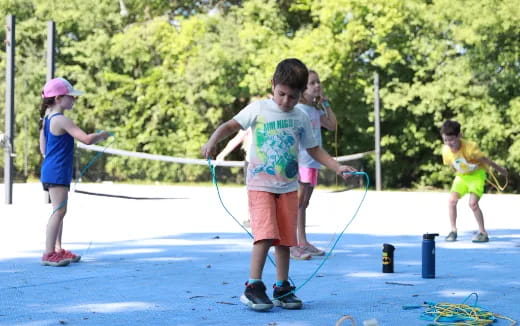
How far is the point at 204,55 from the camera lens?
30.1 meters

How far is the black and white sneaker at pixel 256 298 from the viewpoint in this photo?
5.27m

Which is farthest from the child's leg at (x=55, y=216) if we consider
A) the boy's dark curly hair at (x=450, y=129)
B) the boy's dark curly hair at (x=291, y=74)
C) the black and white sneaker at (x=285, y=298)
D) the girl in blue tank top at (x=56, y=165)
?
the boy's dark curly hair at (x=450, y=129)

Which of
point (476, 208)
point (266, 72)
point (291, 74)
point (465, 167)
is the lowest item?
point (476, 208)

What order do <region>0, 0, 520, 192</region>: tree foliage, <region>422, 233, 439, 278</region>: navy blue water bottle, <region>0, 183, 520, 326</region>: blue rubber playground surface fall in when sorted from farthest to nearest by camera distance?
<region>0, 0, 520, 192</region>: tree foliage
<region>422, 233, 439, 278</region>: navy blue water bottle
<region>0, 183, 520, 326</region>: blue rubber playground surface

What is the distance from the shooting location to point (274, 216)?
18.0 ft

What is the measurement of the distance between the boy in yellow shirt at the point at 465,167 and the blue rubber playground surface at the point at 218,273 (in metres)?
0.27

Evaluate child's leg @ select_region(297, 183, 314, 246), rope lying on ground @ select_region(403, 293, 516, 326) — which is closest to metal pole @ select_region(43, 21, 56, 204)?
child's leg @ select_region(297, 183, 314, 246)

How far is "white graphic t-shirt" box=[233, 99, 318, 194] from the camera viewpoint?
549 centimetres

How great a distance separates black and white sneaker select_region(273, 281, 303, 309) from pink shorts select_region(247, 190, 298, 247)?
274 millimetres

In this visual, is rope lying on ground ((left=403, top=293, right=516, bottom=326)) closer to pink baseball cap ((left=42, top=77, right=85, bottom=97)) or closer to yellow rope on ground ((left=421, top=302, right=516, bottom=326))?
yellow rope on ground ((left=421, top=302, right=516, bottom=326))

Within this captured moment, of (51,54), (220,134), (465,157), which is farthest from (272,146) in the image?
(51,54)

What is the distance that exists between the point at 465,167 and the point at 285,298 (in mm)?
4758

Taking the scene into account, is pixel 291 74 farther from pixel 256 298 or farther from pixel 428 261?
pixel 428 261

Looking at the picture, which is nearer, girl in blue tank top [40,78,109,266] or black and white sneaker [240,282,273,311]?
black and white sneaker [240,282,273,311]
